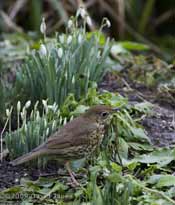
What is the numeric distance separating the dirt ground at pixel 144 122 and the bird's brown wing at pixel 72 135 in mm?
341

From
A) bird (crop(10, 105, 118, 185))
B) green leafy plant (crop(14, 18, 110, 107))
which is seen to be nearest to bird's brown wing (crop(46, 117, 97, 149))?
bird (crop(10, 105, 118, 185))

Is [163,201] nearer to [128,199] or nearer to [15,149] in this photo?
[128,199]

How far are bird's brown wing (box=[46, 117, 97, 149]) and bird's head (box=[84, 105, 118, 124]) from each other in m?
0.07

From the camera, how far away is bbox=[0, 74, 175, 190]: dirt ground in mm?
4867

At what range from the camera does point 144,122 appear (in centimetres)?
569

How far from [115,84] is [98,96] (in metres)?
1.22

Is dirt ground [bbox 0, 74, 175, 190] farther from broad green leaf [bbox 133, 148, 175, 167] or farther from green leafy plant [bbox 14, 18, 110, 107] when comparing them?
green leafy plant [bbox 14, 18, 110, 107]

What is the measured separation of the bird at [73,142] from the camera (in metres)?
4.59

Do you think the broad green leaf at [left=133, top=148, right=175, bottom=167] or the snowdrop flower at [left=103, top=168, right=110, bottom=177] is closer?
the snowdrop flower at [left=103, top=168, right=110, bottom=177]

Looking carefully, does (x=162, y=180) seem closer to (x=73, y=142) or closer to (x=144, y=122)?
(x=73, y=142)

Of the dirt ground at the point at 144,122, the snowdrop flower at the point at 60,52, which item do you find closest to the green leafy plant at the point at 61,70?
the snowdrop flower at the point at 60,52

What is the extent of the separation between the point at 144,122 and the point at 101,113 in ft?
2.97

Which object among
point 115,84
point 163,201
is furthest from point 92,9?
point 163,201

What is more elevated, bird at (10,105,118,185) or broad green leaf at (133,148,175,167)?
bird at (10,105,118,185)
